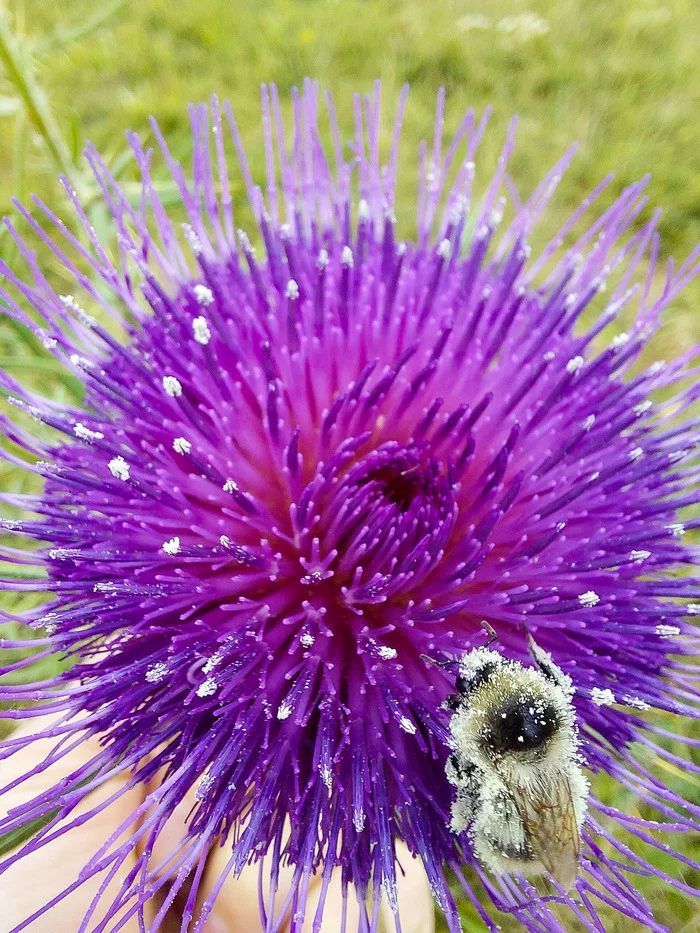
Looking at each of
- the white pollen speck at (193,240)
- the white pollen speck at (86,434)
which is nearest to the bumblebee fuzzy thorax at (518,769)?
the white pollen speck at (86,434)

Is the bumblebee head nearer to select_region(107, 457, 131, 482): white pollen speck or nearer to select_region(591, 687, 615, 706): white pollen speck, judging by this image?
select_region(591, 687, 615, 706): white pollen speck

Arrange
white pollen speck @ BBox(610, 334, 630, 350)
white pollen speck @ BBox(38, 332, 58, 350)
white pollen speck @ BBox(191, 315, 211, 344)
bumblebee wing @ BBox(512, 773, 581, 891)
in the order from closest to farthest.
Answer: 1. bumblebee wing @ BBox(512, 773, 581, 891)
2. white pollen speck @ BBox(191, 315, 211, 344)
3. white pollen speck @ BBox(38, 332, 58, 350)
4. white pollen speck @ BBox(610, 334, 630, 350)

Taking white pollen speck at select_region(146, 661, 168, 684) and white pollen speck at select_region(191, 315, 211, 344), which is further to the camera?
white pollen speck at select_region(191, 315, 211, 344)

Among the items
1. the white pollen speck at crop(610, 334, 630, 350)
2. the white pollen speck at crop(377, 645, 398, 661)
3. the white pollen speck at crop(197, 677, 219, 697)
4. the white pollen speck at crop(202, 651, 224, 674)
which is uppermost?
the white pollen speck at crop(610, 334, 630, 350)

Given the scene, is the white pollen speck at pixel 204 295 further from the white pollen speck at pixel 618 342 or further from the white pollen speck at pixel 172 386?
the white pollen speck at pixel 618 342

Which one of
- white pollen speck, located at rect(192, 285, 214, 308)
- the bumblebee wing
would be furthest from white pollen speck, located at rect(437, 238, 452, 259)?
the bumblebee wing

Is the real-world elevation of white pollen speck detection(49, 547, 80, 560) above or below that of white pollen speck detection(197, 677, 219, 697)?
above

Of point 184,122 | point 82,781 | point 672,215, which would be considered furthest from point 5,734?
point 672,215

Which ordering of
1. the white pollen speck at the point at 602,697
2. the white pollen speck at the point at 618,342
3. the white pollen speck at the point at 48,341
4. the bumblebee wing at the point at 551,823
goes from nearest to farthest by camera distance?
the bumblebee wing at the point at 551,823 → the white pollen speck at the point at 602,697 → the white pollen speck at the point at 48,341 → the white pollen speck at the point at 618,342
